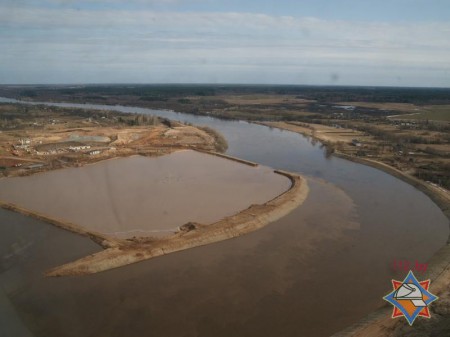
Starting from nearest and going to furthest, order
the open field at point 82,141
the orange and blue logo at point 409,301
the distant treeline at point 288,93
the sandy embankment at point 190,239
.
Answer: the orange and blue logo at point 409,301
the sandy embankment at point 190,239
the open field at point 82,141
the distant treeline at point 288,93

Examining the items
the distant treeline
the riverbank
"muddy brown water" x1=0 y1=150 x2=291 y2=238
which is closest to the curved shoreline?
"muddy brown water" x1=0 y1=150 x2=291 y2=238

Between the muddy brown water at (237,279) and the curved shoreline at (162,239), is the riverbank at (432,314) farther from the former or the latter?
the curved shoreline at (162,239)

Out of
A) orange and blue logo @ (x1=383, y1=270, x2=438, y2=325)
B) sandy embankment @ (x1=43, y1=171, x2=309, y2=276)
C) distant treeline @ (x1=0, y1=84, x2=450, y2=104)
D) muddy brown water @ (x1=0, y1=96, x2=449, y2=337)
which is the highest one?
distant treeline @ (x1=0, y1=84, x2=450, y2=104)

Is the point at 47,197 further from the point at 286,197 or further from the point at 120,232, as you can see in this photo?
the point at 286,197

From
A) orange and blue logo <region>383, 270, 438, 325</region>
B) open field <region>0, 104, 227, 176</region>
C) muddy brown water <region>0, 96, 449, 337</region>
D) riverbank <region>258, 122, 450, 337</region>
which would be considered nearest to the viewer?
orange and blue logo <region>383, 270, 438, 325</region>

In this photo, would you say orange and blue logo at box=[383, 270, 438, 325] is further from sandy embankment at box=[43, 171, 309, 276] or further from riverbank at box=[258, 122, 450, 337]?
sandy embankment at box=[43, 171, 309, 276]

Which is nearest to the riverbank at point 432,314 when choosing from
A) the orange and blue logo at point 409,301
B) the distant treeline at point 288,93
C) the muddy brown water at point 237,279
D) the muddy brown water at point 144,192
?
the muddy brown water at point 237,279

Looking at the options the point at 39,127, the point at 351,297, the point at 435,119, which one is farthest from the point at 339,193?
the point at 435,119
